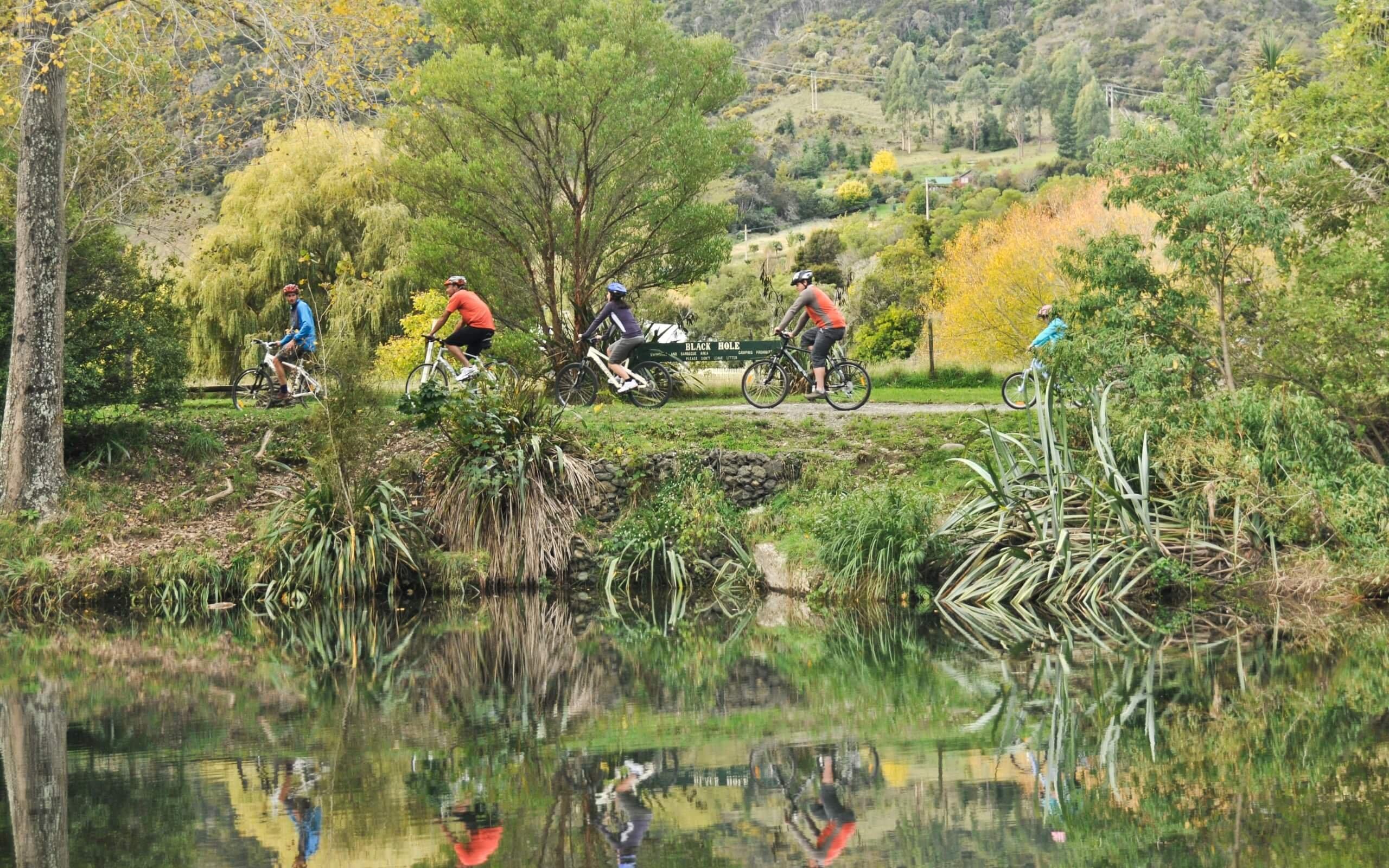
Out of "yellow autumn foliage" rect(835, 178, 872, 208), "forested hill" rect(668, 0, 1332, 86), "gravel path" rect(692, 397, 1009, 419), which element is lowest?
"gravel path" rect(692, 397, 1009, 419)

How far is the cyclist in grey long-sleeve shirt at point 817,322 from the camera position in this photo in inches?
760

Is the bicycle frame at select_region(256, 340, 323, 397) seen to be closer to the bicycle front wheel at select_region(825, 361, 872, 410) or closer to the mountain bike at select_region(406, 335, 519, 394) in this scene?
the mountain bike at select_region(406, 335, 519, 394)

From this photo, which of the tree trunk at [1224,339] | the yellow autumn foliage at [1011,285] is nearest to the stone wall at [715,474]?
the tree trunk at [1224,339]

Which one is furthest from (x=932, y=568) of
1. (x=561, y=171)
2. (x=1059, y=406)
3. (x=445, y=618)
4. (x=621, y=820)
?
(x=561, y=171)

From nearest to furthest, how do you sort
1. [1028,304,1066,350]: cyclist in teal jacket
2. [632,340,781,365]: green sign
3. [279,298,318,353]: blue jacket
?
1. [1028,304,1066,350]: cyclist in teal jacket
2. [279,298,318,353]: blue jacket
3. [632,340,781,365]: green sign

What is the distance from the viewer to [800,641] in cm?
1249

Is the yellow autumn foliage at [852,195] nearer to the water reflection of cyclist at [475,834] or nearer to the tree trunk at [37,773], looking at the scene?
the tree trunk at [37,773]

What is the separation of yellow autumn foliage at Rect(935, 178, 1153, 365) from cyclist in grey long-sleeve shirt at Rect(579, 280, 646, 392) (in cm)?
1504

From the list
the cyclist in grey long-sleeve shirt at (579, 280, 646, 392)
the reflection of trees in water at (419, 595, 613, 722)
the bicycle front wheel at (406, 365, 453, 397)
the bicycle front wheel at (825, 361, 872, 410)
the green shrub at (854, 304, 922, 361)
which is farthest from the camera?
the green shrub at (854, 304, 922, 361)

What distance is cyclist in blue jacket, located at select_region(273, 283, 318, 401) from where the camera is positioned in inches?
840

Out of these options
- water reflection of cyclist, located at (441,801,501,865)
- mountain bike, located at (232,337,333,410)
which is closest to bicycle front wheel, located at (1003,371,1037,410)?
mountain bike, located at (232,337,333,410)

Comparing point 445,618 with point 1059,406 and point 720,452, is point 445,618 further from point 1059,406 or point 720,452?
point 1059,406

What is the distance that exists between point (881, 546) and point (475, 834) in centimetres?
921

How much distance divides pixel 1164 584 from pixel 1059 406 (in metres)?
2.13
